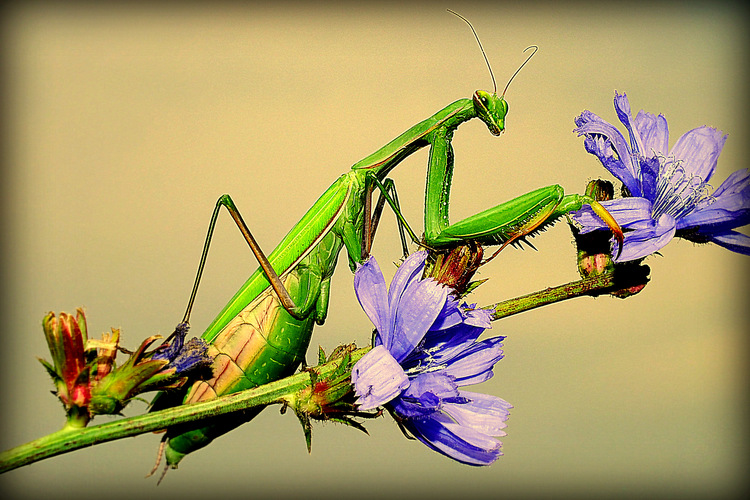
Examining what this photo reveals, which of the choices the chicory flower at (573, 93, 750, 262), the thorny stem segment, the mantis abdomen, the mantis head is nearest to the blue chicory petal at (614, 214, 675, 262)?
the chicory flower at (573, 93, 750, 262)

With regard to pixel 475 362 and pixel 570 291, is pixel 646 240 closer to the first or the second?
pixel 570 291

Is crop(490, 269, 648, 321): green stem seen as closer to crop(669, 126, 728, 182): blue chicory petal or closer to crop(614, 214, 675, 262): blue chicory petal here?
crop(614, 214, 675, 262): blue chicory petal

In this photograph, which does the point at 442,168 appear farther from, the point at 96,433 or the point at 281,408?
the point at 96,433

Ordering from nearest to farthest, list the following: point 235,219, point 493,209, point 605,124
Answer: point 605,124
point 493,209
point 235,219

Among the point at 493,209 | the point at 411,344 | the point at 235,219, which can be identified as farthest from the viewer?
the point at 235,219

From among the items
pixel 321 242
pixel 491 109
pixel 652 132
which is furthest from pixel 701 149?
pixel 321 242

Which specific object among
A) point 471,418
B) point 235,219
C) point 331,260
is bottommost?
point 471,418

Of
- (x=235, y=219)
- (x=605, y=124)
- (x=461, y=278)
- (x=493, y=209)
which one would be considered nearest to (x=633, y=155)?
(x=605, y=124)
